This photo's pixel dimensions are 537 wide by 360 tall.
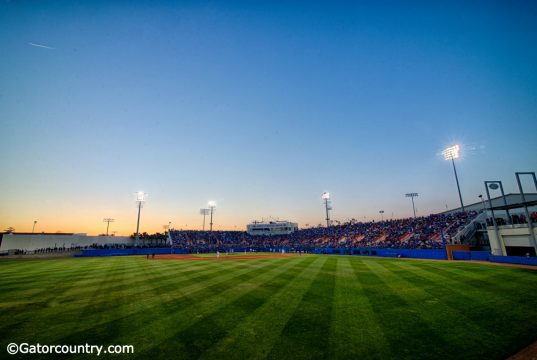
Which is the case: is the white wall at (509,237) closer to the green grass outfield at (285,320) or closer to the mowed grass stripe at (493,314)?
the green grass outfield at (285,320)

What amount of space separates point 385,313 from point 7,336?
12.5 m

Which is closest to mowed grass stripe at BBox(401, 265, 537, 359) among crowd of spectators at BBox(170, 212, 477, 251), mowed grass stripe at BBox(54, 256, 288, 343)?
mowed grass stripe at BBox(54, 256, 288, 343)

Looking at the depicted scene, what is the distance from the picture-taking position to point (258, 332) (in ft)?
24.4

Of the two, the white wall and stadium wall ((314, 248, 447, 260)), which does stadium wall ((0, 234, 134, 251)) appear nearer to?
stadium wall ((314, 248, 447, 260))

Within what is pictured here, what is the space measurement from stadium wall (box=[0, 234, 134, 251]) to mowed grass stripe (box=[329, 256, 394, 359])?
81292 mm

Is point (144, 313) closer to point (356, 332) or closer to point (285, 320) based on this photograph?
point (285, 320)

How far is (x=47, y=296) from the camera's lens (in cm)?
1206

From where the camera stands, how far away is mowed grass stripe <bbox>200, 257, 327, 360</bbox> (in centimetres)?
612

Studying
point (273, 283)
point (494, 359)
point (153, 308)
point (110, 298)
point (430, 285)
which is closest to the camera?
point (494, 359)

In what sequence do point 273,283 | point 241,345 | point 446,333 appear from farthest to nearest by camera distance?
point 273,283 → point 446,333 → point 241,345

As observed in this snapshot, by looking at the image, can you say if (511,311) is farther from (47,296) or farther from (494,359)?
(47,296)

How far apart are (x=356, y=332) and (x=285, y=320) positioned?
2.39m

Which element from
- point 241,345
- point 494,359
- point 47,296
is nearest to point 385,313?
point 494,359

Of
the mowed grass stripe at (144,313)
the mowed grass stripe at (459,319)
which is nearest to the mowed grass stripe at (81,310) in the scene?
the mowed grass stripe at (144,313)
